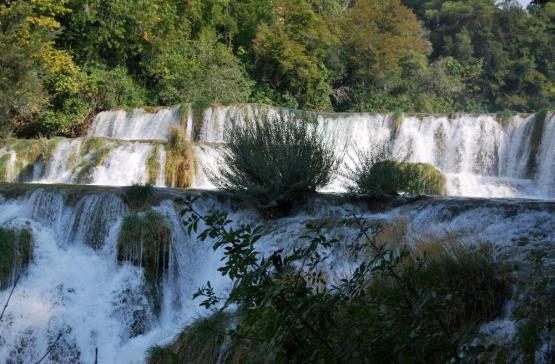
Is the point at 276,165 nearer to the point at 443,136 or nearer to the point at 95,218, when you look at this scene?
the point at 95,218

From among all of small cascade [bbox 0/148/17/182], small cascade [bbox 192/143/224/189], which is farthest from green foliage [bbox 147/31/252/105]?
small cascade [bbox 0/148/17/182]

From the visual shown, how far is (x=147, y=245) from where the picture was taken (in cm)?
884

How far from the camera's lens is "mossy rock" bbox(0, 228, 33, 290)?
8.48 metres

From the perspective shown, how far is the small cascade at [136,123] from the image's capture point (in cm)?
1873

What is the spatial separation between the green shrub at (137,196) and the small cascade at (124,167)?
173 inches

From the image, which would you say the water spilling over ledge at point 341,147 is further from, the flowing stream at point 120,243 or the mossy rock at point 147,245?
the mossy rock at point 147,245

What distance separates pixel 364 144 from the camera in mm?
18094

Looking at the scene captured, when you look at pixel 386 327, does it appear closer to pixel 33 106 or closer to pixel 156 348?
pixel 156 348

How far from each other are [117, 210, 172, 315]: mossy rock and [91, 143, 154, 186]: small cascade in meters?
5.16

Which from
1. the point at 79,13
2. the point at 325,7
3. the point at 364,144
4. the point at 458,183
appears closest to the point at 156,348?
the point at 458,183

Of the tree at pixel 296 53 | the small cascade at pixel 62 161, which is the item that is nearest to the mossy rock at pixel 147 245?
the small cascade at pixel 62 161

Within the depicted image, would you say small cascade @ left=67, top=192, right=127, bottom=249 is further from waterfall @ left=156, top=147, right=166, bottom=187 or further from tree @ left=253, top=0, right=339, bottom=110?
tree @ left=253, top=0, right=339, bottom=110

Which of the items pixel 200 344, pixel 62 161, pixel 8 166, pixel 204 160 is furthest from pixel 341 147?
pixel 200 344

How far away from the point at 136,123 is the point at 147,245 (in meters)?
11.0
